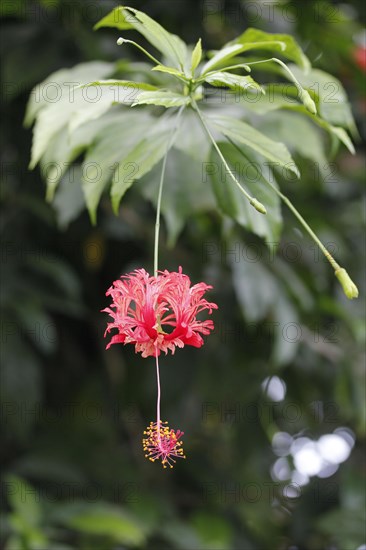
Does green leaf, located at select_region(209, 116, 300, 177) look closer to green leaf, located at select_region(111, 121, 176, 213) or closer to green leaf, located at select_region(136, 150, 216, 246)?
green leaf, located at select_region(111, 121, 176, 213)

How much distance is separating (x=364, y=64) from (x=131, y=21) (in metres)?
1.28

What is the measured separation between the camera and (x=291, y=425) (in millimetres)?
2703

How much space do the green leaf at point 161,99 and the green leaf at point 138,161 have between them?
9 centimetres

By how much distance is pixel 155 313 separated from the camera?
38.4 inches

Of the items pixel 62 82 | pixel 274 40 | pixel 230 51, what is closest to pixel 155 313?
pixel 230 51

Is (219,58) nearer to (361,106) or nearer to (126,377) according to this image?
(126,377)

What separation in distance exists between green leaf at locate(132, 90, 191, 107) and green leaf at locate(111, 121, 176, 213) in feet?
0.31

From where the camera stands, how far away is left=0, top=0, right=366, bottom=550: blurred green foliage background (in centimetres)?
187

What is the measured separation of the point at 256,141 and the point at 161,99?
17cm

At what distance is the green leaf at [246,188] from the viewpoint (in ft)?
3.93

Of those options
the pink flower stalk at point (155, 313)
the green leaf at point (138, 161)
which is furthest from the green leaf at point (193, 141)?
the pink flower stalk at point (155, 313)

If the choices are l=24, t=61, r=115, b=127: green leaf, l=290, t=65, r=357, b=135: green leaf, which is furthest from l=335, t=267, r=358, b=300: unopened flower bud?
l=24, t=61, r=115, b=127: green leaf

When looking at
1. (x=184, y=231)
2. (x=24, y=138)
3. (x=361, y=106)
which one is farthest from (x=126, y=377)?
(x=361, y=106)

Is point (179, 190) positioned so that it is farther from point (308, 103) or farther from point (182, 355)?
point (182, 355)
